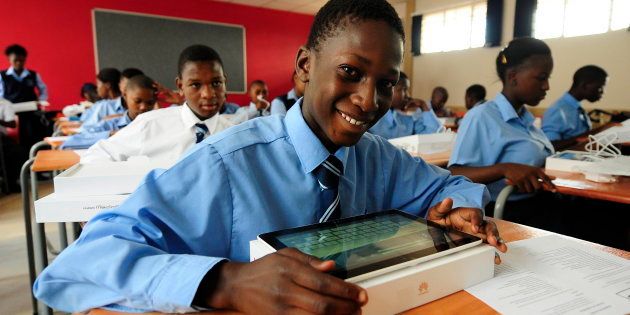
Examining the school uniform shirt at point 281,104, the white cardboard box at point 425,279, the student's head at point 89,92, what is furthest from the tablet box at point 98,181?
the student's head at point 89,92

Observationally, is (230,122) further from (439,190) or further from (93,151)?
(439,190)

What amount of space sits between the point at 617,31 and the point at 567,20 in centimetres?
64

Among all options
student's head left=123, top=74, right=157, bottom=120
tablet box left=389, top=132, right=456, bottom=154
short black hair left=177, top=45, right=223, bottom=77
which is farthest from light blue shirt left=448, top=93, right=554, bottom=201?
student's head left=123, top=74, right=157, bottom=120

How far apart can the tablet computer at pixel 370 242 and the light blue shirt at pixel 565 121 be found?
2983 mm

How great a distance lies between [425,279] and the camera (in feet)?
1.93

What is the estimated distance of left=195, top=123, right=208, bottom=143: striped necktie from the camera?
204 cm

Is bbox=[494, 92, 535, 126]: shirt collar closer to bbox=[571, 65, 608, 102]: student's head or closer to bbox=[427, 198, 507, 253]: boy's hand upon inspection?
bbox=[427, 198, 507, 253]: boy's hand

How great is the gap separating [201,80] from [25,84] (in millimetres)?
4717

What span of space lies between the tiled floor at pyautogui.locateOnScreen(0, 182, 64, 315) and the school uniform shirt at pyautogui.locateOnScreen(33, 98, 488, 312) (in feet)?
6.02

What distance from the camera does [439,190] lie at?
107 centimetres

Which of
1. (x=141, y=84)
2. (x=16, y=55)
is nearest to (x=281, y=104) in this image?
(x=141, y=84)

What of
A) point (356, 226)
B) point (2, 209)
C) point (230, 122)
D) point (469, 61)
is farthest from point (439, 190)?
point (469, 61)

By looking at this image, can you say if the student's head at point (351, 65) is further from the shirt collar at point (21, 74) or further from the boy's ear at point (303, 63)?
the shirt collar at point (21, 74)

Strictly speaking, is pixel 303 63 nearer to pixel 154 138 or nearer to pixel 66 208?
pixel 66 208
